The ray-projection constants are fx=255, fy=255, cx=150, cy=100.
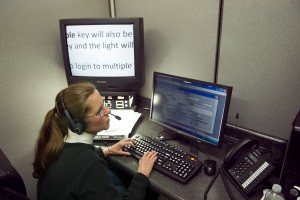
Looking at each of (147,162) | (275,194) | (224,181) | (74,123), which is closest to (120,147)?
(147,162)

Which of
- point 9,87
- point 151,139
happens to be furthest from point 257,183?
point 9,87

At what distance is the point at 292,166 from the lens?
0.80 m

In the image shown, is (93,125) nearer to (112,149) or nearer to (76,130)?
(76,130)

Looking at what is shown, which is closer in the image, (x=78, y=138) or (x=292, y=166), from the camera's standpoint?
(x=292, y=166)

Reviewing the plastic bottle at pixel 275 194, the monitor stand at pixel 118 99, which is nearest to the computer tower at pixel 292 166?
the plastic bottle at pixel 275 194

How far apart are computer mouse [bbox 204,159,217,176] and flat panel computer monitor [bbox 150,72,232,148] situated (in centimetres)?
10

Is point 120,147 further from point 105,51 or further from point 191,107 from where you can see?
point 105,51

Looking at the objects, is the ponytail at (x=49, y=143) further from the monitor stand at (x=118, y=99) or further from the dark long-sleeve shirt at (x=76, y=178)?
the monitor stand at (x=118, y=99)

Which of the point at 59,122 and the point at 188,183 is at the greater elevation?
the point at 59,122

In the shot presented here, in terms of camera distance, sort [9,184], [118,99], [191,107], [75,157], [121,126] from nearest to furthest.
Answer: [9,184]
[75,157]
[191,107]
[121,126]
[118,99]

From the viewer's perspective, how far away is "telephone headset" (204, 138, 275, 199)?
3.05 ft

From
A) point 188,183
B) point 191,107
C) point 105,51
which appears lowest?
point 188,183

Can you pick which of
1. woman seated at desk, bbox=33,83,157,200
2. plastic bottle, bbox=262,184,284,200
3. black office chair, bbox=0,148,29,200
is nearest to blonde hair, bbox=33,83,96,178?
woman seated at desk, bbox=33,83,157,200

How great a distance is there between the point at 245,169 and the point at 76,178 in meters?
0.63
